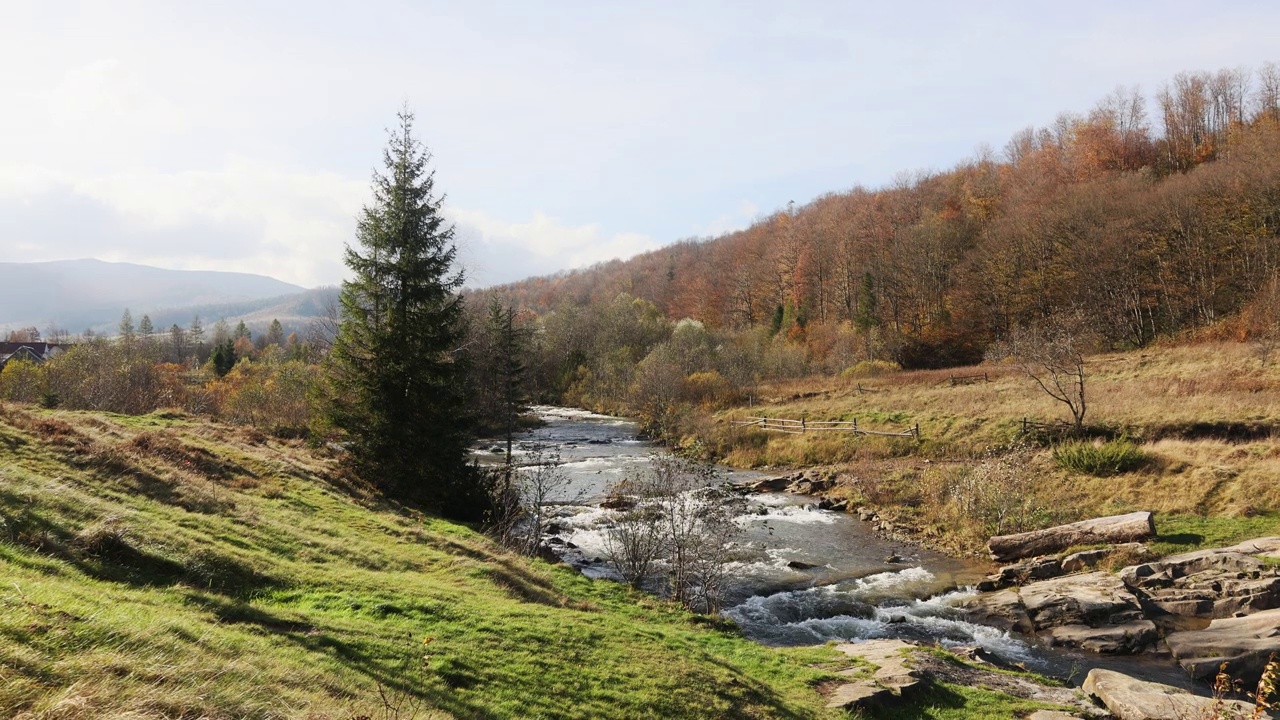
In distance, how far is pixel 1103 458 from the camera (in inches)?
933

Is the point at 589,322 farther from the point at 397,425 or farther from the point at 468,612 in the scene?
the point at 468,612

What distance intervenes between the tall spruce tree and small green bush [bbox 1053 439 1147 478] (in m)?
21.9

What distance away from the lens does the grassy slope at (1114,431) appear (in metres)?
20.4

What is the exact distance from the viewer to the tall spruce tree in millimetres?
21406

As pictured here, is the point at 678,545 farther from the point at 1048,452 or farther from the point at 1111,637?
the point at 1048,452

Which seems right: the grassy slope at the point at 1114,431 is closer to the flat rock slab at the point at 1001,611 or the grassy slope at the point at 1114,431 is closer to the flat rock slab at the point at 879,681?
the flat rock slab at the point at 1001,611

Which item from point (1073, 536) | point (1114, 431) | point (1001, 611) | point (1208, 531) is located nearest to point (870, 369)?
point (1114, 431)

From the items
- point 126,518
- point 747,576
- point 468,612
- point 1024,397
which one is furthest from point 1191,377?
point 126,518

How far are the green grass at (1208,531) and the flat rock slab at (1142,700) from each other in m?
8.70

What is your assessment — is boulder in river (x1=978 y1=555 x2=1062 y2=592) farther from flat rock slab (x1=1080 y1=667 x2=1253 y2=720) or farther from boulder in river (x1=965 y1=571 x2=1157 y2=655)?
flat rock slab (x1=1080 y1=667 x2=1253 y2=720)

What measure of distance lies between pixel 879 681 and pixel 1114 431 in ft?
74.9

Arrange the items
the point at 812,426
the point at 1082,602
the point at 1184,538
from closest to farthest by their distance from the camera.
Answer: the point at 1082,602 < the point at 1184,538 < the point at 812,426

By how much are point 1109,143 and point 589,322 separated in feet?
203

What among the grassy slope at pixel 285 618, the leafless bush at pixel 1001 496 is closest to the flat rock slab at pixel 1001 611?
the leafless bush at pixel 1001 496
